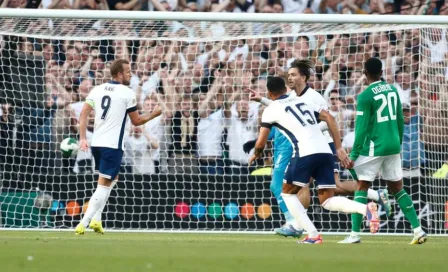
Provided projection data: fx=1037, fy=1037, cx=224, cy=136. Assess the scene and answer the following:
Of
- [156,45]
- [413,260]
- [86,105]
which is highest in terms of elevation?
[156,45]

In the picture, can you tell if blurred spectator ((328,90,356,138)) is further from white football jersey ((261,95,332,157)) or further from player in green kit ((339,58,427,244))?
white football jersey ((261,95,332,157))

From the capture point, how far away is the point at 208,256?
7973mm

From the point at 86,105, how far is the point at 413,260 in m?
→ 5.30

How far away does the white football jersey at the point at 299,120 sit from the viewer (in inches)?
400

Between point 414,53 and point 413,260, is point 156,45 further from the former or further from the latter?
point 413,260

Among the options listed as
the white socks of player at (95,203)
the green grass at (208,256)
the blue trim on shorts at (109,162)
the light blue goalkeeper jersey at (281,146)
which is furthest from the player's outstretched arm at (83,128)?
the light blue goalkeeper jersey at (281,146)

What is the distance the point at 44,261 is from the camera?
7180mm

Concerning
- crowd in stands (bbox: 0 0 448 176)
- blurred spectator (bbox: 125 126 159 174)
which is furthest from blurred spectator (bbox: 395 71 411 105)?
blurred spectator (bbox: 125 126 159 174)

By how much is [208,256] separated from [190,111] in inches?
262

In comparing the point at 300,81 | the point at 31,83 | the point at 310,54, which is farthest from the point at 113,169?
the point at 310,54

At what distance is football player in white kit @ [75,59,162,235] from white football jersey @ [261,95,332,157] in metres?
2.01

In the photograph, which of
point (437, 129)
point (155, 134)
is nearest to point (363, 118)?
point (437, 129)

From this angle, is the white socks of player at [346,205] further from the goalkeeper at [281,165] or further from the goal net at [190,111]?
the goal net at [190,111]

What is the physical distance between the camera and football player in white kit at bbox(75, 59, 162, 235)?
1172 centimetres
